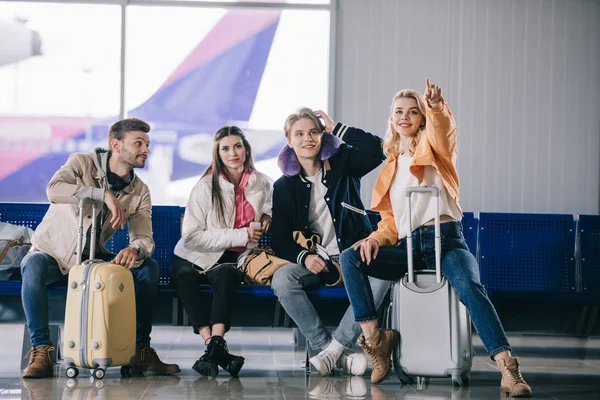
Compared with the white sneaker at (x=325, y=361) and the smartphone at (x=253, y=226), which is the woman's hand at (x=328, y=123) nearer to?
the smartphone at (x=253, y=226)

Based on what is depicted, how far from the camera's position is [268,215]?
439cm

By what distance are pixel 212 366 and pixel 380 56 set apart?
15.0 feet

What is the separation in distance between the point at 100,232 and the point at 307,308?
3.84ft

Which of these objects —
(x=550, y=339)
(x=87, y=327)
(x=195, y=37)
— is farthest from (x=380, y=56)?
(x=87, y=327)

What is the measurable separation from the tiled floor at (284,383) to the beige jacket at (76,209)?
2.05 ft

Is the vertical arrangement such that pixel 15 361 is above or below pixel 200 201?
below

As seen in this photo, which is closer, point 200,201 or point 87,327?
point 87,327

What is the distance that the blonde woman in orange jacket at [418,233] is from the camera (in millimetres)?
3293

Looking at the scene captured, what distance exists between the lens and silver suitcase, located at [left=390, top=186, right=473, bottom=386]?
11.1 feet

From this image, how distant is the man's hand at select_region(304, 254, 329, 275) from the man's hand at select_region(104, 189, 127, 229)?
0.97 meters

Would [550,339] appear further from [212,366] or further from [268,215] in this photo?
[212,366]

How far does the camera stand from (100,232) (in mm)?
4141

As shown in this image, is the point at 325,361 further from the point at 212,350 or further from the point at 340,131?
the point at 340,131

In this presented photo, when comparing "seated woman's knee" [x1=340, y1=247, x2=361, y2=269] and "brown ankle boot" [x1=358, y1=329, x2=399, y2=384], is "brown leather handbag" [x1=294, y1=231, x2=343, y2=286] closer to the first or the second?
"seated woman's knee" [x1=340, y1=247, x2=361, y2=269]
